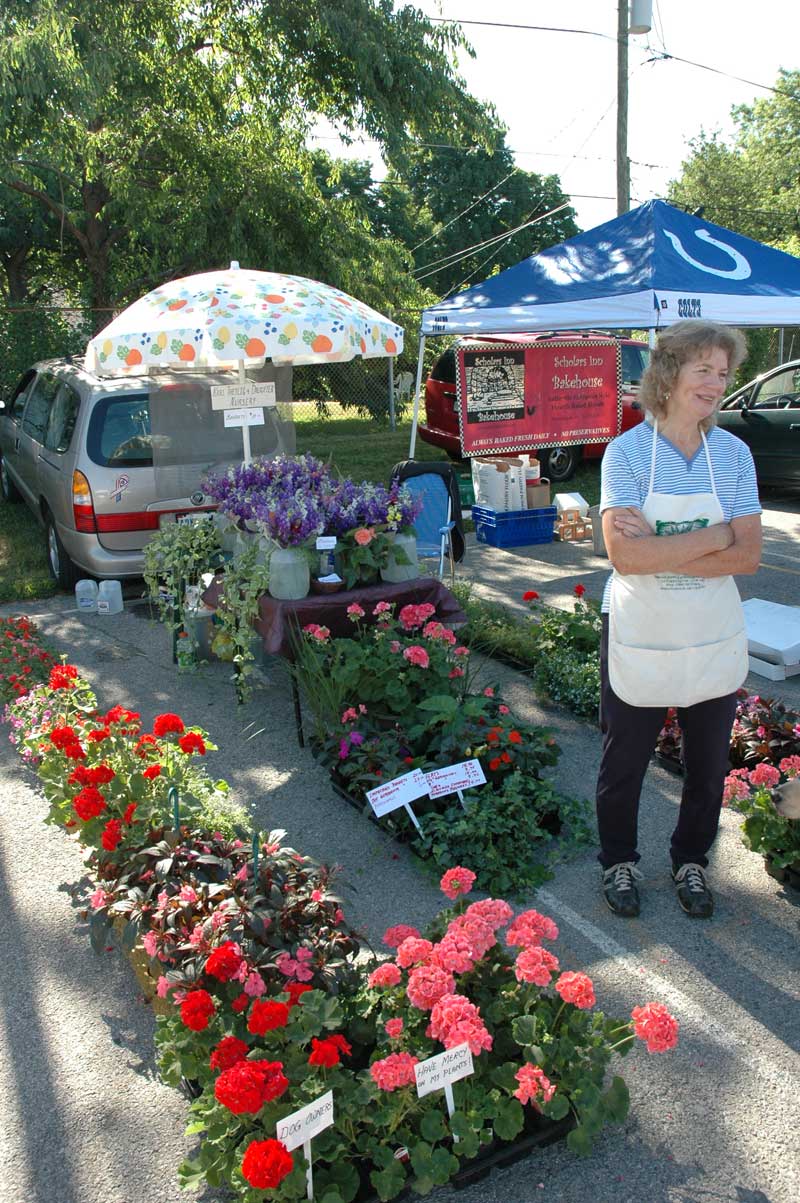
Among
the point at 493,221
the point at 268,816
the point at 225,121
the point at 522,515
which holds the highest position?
the point at 493,221

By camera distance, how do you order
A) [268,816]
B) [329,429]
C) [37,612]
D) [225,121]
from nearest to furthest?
[268,816] → [37,612] → [225,121] → [329,429]

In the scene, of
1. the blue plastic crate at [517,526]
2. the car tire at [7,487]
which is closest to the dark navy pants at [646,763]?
the blue plastic crate at [517,526]

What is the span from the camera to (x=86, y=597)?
690 cm

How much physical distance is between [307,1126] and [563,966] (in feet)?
3.98

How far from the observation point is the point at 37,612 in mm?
7031

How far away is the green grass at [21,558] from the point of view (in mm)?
7465

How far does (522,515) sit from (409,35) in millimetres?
5548

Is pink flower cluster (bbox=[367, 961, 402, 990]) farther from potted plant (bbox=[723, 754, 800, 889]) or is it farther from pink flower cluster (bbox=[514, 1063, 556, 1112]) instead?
potted plant (bbox=[723, 754, 800, 889])

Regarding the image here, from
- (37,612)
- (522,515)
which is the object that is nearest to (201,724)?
(37,612)

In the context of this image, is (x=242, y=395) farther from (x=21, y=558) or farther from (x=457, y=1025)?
(x=457, y=1025)

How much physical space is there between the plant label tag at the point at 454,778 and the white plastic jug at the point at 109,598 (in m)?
3.95

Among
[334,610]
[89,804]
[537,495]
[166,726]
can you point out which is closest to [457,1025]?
[89,804]

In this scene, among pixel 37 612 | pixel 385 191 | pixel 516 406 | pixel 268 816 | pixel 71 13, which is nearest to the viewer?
pixel 268 816

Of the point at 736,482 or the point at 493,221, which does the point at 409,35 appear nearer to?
the point at 736,482
